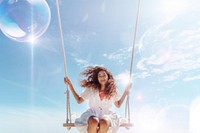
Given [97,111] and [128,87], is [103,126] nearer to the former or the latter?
[97,111]

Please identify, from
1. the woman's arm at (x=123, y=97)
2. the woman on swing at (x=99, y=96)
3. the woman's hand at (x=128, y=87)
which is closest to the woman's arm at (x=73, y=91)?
the woman on swing at (x=99, y=96)

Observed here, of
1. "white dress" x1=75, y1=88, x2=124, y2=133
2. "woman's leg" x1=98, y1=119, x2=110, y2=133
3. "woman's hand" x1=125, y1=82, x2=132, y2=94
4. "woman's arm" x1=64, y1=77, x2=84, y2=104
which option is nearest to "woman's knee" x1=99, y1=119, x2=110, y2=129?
"woman's leg" x1=98, y1=119, x2=110, y2=133

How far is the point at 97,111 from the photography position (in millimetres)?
4531

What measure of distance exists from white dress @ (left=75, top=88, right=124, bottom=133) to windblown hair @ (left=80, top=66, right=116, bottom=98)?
0.09 m

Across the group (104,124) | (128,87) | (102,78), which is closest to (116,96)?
(128,87)

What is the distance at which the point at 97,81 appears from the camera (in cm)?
500

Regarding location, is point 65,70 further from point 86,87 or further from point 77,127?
point 77,127

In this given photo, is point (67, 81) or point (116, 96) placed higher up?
point (67, 81)

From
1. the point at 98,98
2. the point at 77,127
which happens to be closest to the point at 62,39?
the point at 98,98

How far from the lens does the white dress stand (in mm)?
4191

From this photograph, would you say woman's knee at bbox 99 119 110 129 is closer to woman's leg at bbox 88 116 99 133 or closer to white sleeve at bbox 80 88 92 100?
woman's leg at bbox 88 116 99 133

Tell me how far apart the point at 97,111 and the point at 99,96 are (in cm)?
33

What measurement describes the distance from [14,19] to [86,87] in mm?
2775

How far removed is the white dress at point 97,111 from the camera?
419 centimetres
